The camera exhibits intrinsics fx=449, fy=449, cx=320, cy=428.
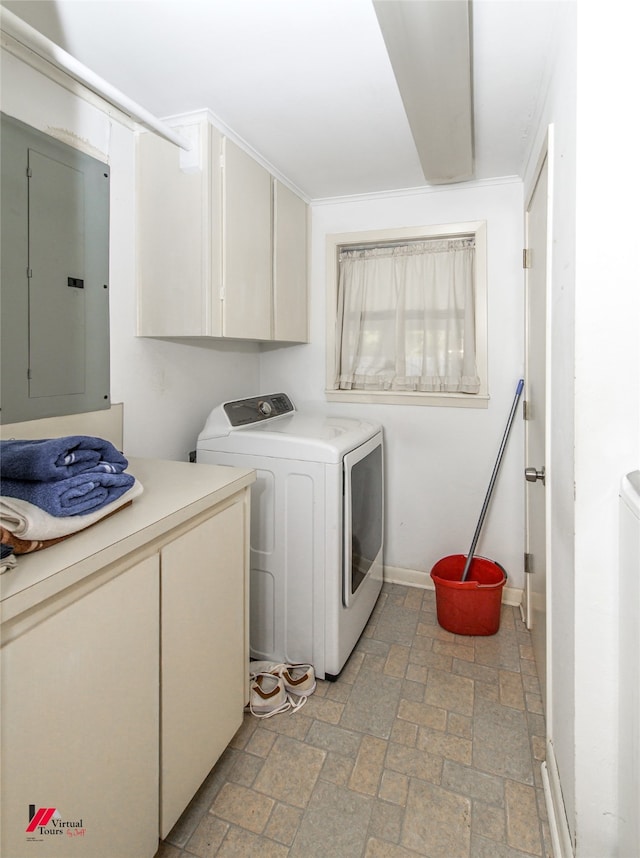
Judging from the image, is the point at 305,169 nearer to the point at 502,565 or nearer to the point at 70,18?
the point at 70,18

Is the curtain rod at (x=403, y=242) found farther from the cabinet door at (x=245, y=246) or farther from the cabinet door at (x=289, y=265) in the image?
the cabinet door at (x=245, y=246)

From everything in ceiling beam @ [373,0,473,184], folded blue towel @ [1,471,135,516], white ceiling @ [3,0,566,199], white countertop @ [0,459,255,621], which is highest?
white ceiling @ [3,0,566,199]

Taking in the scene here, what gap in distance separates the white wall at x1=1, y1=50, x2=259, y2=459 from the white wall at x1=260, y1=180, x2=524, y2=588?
0.80 meters

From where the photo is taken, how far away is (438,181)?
237 centimetres

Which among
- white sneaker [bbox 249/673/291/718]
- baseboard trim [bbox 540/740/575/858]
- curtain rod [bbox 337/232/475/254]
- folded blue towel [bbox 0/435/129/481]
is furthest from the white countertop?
curtain rod [bbox 337/232/475/254]

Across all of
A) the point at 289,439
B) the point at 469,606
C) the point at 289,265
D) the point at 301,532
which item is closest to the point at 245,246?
the point at 289,265

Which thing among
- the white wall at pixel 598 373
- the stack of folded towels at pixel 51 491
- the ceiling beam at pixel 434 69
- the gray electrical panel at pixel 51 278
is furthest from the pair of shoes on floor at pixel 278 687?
the ceiling beam at pixel 434 69

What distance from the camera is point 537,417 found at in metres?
1.88

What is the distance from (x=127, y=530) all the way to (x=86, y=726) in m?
0.38

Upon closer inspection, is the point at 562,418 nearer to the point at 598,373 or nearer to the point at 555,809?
the point at 598,373

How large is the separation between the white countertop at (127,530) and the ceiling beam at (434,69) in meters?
1.36

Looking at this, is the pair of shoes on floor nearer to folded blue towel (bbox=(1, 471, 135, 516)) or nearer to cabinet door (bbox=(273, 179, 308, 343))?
folded blue towel (bbox=(1, 471, 135, 516))

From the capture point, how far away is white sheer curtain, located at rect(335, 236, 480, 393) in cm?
252

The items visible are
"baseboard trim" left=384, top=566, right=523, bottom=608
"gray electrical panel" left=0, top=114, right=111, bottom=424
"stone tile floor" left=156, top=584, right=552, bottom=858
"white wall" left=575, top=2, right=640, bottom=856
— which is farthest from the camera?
"baseboard trim" left=384, top=566, right=523, bottom=608
